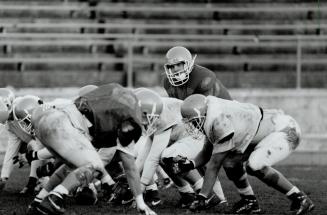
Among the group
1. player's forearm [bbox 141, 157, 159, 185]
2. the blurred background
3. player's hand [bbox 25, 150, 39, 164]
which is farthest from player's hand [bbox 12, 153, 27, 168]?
the blurred background

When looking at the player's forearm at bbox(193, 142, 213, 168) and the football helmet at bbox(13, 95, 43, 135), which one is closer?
the player's forearm at bbox(193, 142, 213, 168)

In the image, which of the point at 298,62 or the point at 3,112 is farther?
the point at 298,62

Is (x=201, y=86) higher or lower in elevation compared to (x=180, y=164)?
higher

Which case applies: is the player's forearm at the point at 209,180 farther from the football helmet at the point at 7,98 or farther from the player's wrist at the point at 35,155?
the football helmet at the point at 7,98

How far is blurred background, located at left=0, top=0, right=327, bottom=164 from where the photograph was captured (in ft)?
42.9

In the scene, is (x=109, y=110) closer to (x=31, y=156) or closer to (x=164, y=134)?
(x=164, y=134)

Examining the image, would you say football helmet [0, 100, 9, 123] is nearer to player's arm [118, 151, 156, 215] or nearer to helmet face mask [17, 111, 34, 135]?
helmet face mask [17, 111, 34, 135]

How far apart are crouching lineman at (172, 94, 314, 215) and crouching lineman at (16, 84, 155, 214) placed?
70 cm

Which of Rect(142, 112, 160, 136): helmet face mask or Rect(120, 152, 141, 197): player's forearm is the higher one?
Rect(142, 112, 160, 136): helmet face mask

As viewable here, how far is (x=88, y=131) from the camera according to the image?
6812mm

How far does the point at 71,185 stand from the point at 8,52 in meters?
7.79

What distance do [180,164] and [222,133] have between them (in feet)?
1.84

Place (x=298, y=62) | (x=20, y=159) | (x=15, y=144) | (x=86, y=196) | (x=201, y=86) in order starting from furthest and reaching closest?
(x=298, y=62) → (x=15, y=144) → (x=20, y=159) → (x=201, y=86) → (x=86, y=196)

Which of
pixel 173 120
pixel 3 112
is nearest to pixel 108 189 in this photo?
pixel 173 120
